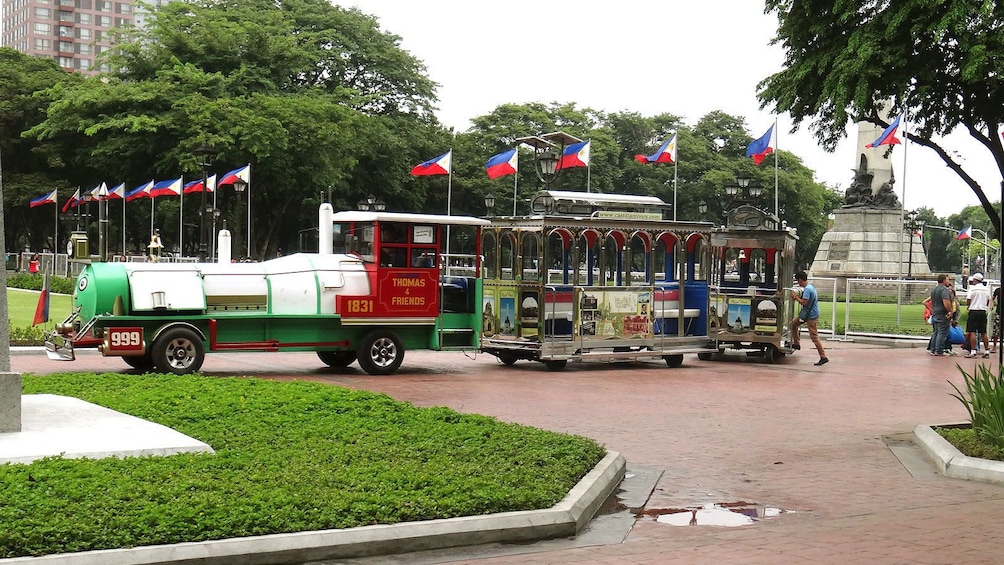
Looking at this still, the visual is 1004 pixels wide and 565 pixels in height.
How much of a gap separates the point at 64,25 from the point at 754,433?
144 metres

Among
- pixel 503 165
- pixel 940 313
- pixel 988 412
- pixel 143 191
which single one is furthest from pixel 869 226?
pixel 988 412

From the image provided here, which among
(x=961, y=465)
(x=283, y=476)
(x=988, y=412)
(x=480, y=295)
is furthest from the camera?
(x=480, y=295)

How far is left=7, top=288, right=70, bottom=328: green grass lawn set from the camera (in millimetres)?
26016

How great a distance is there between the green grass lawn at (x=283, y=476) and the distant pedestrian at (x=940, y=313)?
17.1 metres

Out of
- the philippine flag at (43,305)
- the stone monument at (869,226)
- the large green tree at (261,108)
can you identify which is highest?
the large green tree at (261,108)

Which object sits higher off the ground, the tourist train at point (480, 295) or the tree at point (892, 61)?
the tree at point (892, 61)

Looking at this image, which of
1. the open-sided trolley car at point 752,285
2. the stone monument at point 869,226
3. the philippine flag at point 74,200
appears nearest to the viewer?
the open-sided trolley car at point 752,285

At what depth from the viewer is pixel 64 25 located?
464 feet

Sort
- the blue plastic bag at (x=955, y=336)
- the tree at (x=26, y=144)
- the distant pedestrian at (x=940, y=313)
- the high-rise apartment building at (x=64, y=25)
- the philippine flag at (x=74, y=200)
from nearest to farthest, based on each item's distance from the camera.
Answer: the distant pedestrian at (x=940, y=313) → the blue plastic bag at (x=955, y=336) → the philippine flag at (x=74, y=200) → the tree at (x=26, y=144) → the high-rise apartment building at (x=64, y=25)

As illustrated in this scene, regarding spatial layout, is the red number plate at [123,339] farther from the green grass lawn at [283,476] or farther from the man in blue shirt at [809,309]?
the man in blue shirt at [809,309]

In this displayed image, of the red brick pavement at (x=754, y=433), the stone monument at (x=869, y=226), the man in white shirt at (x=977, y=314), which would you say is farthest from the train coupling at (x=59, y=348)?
the stone monument at (x=869, y=226)

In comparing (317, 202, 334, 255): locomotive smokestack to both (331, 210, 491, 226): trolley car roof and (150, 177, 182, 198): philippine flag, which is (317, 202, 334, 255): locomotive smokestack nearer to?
(331, 210, 491, 226): trolley car roof

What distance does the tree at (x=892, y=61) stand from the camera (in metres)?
21.4

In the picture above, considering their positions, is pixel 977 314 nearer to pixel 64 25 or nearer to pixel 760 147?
pixel 760 147
